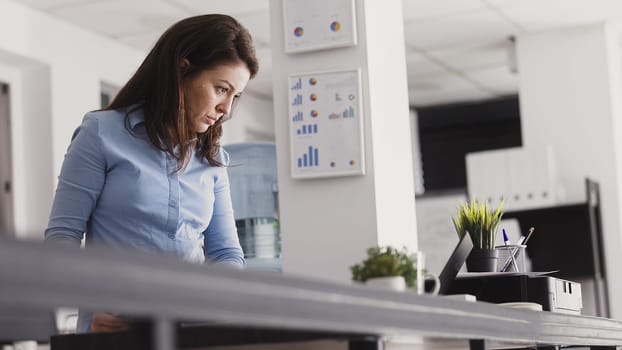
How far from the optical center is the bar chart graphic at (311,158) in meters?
3.50

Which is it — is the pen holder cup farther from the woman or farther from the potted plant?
the woman

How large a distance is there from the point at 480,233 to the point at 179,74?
802 mm

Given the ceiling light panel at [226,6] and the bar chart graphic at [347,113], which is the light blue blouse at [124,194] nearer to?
the bar chart graphic at [347,113]

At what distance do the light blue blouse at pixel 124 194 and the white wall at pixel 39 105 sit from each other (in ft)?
11.9

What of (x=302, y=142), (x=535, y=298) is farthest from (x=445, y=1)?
(x=535, y=298)

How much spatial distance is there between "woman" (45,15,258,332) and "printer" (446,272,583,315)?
53 cm

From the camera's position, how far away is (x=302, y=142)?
11.5 feet

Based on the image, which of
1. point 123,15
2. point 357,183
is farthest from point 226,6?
point 357,183

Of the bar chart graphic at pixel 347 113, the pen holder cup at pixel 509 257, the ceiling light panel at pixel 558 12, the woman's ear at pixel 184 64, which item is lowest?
the pen holder cup at pixel 509 257

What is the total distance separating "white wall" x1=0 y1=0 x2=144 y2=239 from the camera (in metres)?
5.48

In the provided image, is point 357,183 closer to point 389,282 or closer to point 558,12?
point 389,282

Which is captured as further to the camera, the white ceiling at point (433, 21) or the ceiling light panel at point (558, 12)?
the ceiling light panel at point (558, 12)

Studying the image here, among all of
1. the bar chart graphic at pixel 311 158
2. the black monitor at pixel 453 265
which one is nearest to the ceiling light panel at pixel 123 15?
the bar chart graphic at pixel 311 158

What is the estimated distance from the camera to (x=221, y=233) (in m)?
2.11
